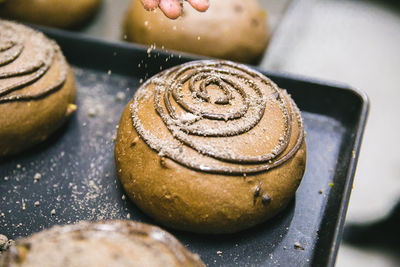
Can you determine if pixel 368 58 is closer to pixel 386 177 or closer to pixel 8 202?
pixel 386 177

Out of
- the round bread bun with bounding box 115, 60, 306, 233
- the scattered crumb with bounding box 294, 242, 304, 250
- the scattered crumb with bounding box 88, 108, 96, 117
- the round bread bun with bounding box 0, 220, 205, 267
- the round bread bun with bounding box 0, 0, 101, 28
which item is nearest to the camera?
the round bread bun with bounding box 0, 220, 205, 267

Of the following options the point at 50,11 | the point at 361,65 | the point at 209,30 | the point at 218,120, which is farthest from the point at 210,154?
the point at 361,65

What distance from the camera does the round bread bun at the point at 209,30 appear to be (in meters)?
2.06

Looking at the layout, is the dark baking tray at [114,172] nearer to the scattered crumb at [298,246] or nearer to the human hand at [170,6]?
the scattered crumb at [298,246]

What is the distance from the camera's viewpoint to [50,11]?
2.24 m

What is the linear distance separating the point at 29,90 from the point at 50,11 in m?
0.87

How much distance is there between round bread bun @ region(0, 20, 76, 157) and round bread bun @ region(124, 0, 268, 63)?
0.56 meters

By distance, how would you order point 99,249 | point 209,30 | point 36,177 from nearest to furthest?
point 99,249
point 36,177
point 209,30

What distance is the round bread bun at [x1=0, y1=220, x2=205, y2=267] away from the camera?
906 mm

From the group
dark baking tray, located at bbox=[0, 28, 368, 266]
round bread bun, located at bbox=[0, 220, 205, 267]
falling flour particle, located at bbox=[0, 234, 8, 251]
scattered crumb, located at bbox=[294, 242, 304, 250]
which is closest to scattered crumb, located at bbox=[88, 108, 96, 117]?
dark baking tray, located at bbox=[0, 28, 368, 266]

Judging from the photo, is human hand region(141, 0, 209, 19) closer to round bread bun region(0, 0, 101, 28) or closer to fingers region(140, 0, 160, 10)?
fingers region(140, 0, 160, 10)

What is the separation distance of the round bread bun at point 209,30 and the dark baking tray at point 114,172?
232 mm

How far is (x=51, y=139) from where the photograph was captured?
171 cm

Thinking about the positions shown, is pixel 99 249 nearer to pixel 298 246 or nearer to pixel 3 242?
pixel 3 242
